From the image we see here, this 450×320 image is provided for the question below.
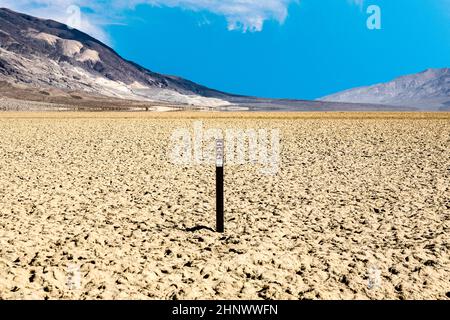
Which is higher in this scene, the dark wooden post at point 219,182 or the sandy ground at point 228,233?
the dark wooden post at point 219,182

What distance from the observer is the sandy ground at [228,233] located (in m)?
5.49

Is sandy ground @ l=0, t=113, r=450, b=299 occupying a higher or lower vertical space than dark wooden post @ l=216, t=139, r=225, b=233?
lower

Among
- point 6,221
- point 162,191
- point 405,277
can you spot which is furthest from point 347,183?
point 6,221

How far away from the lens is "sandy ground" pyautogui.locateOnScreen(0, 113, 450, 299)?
5492 mm

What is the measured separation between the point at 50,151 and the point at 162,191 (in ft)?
31.9

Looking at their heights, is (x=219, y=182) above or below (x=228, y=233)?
above

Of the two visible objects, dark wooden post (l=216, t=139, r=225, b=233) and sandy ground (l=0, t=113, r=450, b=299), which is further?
dark wooden post (l=216, t=139, r=225, b=233)

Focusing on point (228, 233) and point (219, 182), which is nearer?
point (219, 182)

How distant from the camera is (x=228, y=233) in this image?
24.7 ft

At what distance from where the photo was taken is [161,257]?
638 cm

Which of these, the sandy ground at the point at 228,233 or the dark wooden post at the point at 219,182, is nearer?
the sandy ground at the point at 228,233
